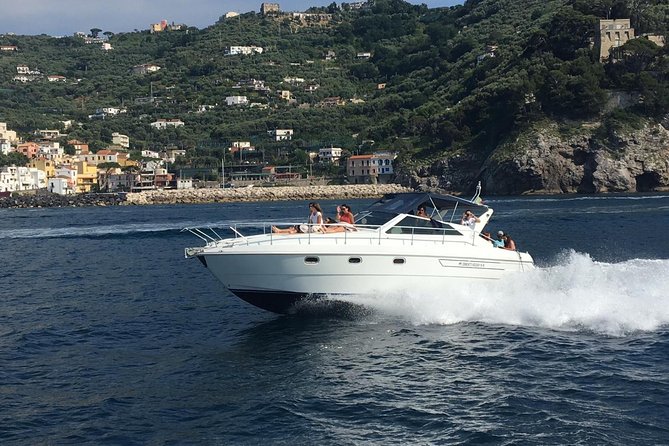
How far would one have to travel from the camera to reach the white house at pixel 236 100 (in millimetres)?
176000

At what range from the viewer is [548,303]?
53.7ft

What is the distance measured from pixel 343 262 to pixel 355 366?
321 cm

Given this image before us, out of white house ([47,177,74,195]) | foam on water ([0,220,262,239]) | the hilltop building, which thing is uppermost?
the hilltop building

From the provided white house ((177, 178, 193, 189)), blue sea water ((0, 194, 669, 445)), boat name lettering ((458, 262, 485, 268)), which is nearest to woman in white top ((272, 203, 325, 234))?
blue sea water ((0, 194, 669, 445))

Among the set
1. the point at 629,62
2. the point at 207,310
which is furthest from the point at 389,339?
the point at 629,62

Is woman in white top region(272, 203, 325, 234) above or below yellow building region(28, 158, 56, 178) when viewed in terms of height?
below

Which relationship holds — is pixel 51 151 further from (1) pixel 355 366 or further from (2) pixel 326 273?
(1) pixel 355 366

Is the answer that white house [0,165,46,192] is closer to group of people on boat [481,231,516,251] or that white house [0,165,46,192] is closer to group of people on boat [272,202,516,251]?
group of people on boat [272,202,516,251]

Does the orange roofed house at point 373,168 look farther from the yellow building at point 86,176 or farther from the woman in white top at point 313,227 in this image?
the woman in white top at point 313,227

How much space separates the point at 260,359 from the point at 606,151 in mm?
79426

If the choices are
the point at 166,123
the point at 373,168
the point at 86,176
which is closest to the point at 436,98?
the point at 373,168

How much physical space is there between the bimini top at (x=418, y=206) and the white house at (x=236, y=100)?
530 feet

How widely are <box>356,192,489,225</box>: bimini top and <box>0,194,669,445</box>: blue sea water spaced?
2086 mm

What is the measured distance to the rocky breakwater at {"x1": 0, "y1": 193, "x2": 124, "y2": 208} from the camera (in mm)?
102044
